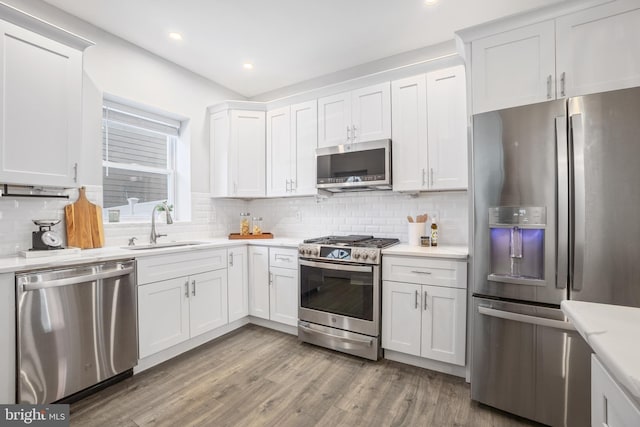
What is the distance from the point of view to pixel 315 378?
7.38 feet

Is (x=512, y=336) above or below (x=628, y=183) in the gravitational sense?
below

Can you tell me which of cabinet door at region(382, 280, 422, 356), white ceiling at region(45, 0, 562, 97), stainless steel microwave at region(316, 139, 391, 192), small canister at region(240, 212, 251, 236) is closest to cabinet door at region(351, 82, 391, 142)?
stainless steel microwave at region(316, 139, 391, 192)

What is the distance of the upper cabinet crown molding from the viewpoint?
1831mm

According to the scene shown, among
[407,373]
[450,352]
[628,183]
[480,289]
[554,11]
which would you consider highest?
[554,11]

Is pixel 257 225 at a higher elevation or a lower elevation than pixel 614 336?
higher

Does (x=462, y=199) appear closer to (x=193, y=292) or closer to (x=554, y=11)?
(x=554, y=11)

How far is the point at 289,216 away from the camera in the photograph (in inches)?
150

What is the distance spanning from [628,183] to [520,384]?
1.28 meters

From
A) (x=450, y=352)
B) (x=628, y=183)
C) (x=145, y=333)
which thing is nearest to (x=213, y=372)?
(x=145, y=333)

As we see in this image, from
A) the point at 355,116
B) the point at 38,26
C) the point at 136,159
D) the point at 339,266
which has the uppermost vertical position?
the point at 38,26

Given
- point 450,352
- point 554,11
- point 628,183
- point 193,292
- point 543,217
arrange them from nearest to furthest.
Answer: point 628,183 → point 543,217 → point 554,11 → point 450,352 → point 193,292

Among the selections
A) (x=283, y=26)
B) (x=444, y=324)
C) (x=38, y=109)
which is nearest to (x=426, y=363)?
(x=444, y=324)

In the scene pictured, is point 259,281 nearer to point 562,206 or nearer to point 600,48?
point 562,206

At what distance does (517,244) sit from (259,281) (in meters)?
2.39
